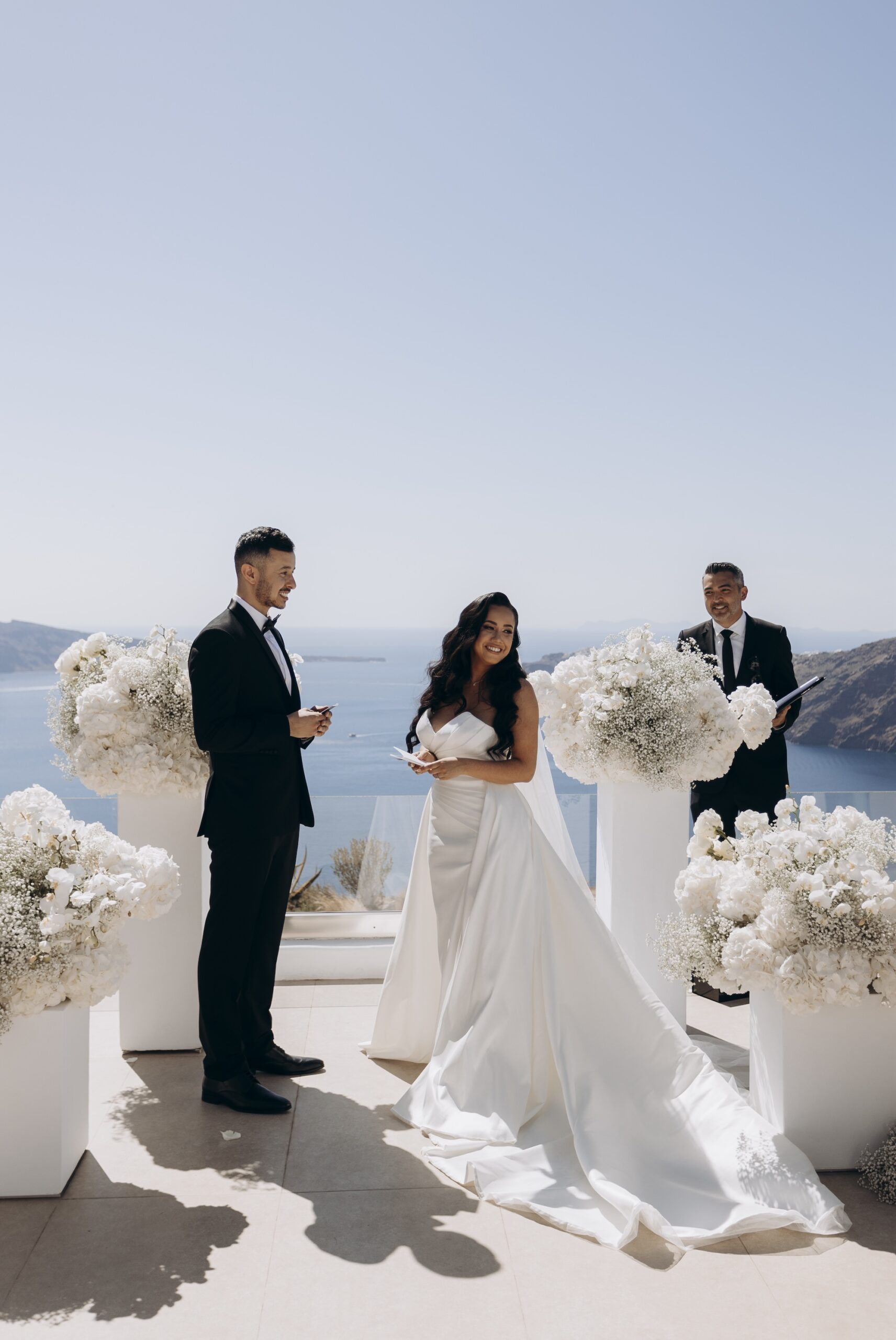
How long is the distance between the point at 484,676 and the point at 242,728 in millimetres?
997

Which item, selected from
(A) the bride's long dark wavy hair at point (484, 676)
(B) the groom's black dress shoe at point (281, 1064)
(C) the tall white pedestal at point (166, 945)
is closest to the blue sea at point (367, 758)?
(A) the bride's long dark wavy hair at point (484, 676)

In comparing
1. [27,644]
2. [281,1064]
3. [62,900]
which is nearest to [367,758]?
[27,644]

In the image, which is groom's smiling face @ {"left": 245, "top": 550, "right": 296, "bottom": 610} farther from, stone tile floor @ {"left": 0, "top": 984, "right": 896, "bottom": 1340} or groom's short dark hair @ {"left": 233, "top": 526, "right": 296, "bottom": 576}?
stone tile floor @ {"left": 0, "top": 984, "right": 896, "bottom": 1340}

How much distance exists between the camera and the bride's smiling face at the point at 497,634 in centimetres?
383

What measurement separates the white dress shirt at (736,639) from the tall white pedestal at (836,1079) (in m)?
2.62

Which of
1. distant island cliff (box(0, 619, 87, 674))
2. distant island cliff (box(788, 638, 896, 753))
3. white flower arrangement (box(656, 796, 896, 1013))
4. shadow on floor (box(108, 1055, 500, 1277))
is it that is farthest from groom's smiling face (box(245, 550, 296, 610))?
distant island cliff (box(0, 619, 87, 674))

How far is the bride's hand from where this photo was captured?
12.4 ft

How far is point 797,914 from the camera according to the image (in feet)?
10.1

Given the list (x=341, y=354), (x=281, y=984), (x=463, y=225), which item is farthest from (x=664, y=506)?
(x=281, y=984)

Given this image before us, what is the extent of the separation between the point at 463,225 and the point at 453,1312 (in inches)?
393

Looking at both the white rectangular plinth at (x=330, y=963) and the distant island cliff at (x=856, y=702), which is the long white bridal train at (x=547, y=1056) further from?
the distant island cliff at (x=856, y=702)

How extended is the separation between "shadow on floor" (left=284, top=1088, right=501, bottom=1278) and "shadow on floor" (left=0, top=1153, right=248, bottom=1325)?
0.29m

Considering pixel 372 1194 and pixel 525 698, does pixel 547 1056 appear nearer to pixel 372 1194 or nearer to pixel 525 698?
pixel 372 1194

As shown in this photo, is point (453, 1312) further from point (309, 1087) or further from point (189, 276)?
point (189, 276)
